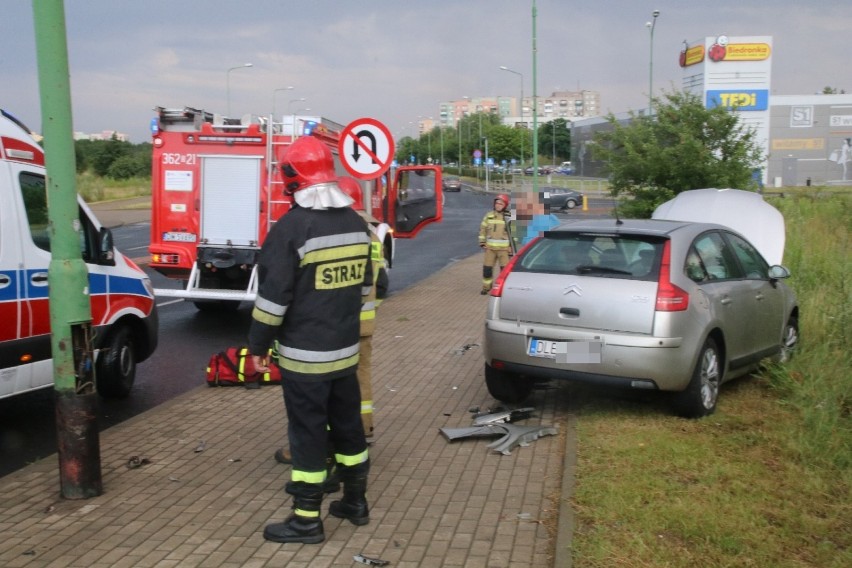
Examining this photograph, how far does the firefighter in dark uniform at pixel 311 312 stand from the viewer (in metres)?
4.48

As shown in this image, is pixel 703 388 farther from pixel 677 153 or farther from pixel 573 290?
pixel 677 153

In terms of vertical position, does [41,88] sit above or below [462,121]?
below

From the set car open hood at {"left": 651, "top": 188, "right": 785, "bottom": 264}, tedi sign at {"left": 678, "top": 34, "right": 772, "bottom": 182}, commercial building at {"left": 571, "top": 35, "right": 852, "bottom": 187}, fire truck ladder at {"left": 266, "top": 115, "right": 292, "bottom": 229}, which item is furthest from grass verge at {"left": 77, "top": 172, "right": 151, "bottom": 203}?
car open hood at {"left": 651, "top": 188, "right": 785, "bottom": 264}

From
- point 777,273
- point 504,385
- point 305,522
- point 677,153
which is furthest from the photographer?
point 677,153

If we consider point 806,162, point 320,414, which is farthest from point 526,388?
point 806,162

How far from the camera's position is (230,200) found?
12625mm

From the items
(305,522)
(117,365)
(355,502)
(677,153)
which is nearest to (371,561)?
(305,522)

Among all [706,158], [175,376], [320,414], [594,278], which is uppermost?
[706,158]

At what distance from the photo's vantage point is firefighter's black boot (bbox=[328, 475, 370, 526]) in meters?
4.92

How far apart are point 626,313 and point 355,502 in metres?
2.70

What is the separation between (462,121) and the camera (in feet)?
432

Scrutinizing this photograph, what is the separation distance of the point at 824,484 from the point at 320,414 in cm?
308

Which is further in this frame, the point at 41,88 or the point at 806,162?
the point at 806,162

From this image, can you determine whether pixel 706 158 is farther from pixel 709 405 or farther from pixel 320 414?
pixel 320 414
